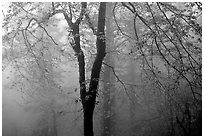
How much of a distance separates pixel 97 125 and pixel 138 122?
3694 mm

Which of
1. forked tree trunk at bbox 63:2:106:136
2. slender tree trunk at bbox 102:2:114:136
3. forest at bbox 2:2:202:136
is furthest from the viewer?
slender tree trunk at bbox 102:2:114:136

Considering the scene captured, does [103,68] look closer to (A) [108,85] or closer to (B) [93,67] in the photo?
(A) [108,85]

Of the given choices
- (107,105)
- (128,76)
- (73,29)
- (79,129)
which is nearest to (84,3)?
(73,29)

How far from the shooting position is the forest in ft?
22.6

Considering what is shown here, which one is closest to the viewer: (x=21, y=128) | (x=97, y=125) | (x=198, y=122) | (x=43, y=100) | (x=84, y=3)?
(x=84, y=3)

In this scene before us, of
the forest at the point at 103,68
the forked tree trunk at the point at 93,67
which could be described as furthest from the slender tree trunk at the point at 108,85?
the forked tree trunk at the point at 93,67

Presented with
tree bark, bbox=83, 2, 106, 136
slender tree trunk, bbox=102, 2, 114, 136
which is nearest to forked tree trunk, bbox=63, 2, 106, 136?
tree bark, bbox=83, 2, 106, 136

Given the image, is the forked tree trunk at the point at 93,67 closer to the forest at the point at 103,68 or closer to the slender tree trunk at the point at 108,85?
the forest at the point at 103,68

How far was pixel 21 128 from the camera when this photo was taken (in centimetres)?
2288

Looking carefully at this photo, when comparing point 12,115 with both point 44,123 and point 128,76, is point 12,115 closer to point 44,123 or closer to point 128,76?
point 44,123

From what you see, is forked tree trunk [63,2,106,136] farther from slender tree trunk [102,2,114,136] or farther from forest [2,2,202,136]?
slender tree trunk [102,2,114,136]

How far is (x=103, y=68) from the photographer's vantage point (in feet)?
41.4

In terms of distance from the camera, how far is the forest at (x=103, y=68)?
688 centimetres

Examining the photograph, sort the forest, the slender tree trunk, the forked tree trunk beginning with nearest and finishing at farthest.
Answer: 1. the forked tree trunk
2. the forest
3. the slender tree trunk
